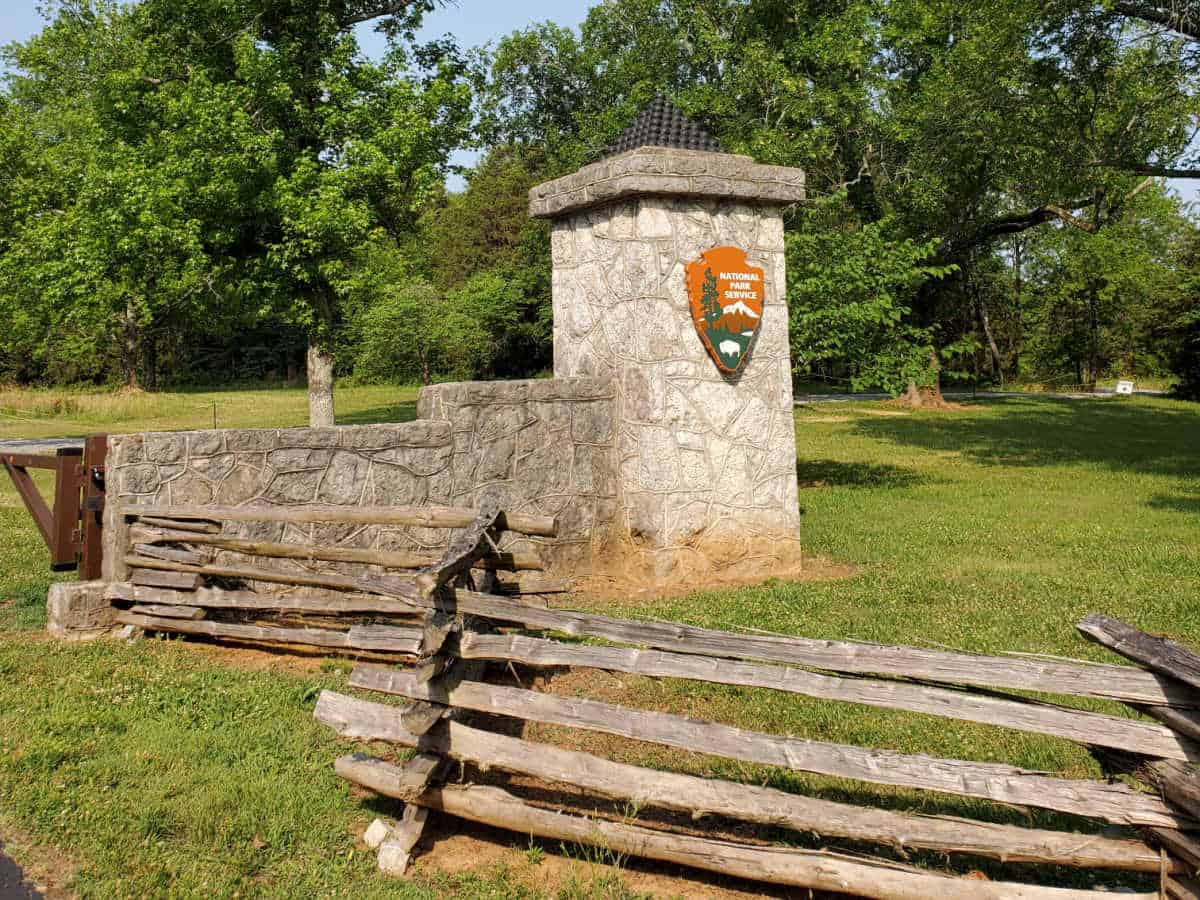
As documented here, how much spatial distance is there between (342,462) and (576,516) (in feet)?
6.71

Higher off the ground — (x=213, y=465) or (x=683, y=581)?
(x=213, y=465)

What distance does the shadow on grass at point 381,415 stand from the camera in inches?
991

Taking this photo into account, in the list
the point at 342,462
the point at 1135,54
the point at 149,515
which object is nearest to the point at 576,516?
the point at 342,462

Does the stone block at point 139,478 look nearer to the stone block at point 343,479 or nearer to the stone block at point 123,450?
the stone block at point 123,450

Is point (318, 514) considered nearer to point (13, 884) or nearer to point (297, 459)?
point (297, 459)

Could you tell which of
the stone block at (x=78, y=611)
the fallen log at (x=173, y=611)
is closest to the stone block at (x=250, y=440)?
the fallen log at (x=173, y=611)

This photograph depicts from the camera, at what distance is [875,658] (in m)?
3.65

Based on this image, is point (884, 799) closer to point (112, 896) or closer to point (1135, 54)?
point (112, 896)

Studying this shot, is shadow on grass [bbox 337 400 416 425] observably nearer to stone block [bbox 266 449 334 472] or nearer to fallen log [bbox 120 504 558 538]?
stone block [bbox 266 449 334 472]

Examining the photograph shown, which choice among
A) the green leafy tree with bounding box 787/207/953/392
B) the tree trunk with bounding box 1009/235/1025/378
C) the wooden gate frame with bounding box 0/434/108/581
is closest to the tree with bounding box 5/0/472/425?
the green leafy tree with bounding box 787/207/953/392

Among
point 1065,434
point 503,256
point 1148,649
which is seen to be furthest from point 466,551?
point 503,256

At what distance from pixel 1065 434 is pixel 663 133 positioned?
57.1ft

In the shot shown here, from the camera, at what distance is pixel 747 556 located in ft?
28.6

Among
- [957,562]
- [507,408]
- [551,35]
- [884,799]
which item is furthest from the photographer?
[551,35]
